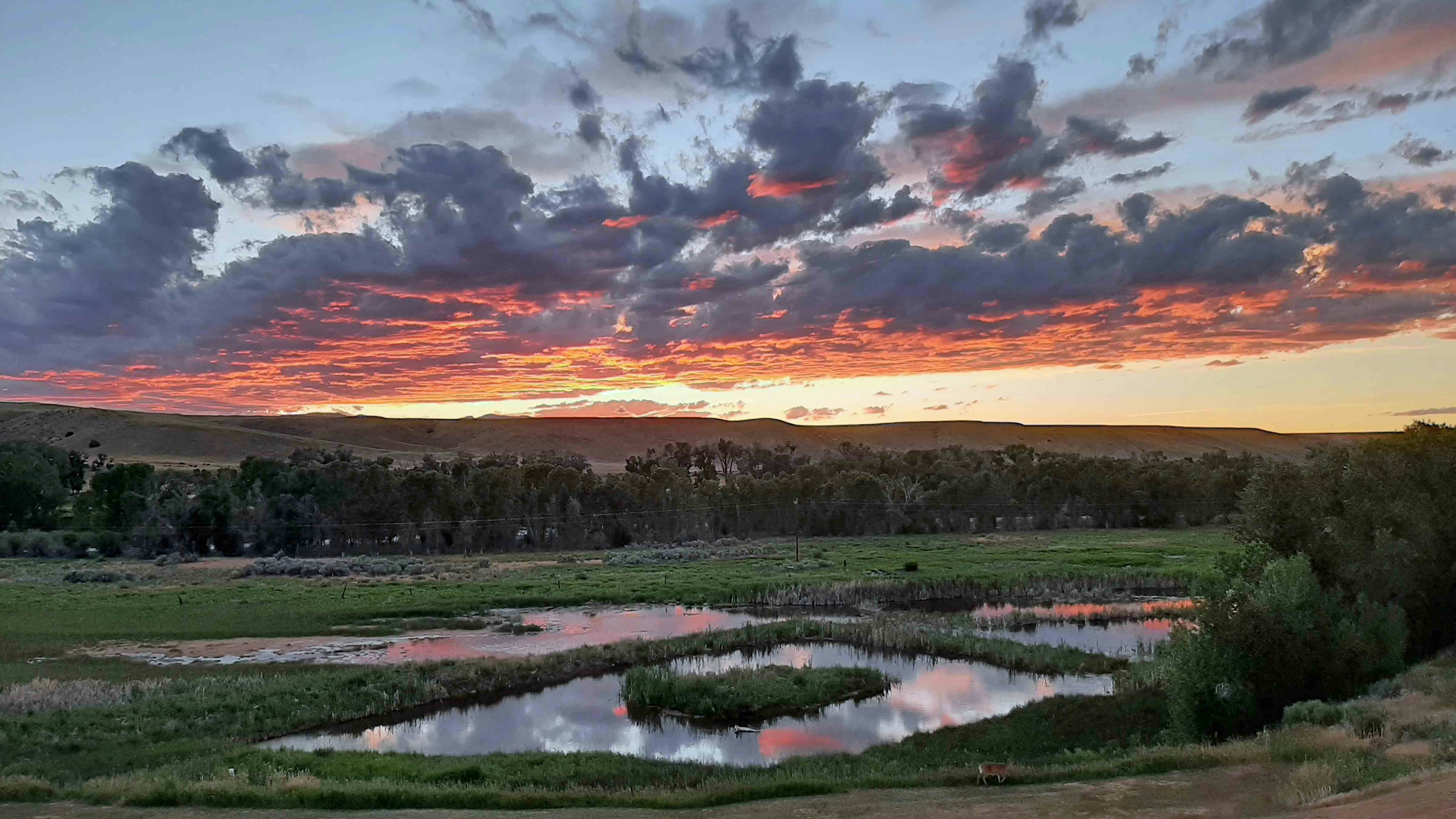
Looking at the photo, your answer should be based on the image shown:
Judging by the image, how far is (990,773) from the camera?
18.4 metres

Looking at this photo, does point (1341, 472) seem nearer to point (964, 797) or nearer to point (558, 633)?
point (964, 797)

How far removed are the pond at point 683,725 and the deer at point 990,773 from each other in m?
7.21

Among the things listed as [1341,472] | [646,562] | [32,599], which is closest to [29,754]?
[32,599]

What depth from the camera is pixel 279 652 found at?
39969mm

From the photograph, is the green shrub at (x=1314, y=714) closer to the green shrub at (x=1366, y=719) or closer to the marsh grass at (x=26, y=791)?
the green shrub at (x=1366, y=719)

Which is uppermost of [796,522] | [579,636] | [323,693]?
[796,522]

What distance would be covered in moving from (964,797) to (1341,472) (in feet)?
75.3

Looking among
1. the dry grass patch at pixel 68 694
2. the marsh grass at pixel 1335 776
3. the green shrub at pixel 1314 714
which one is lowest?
the dry grass patch at pixel 68 694

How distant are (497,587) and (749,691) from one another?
32006 mm

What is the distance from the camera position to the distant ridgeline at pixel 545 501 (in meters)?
85.6

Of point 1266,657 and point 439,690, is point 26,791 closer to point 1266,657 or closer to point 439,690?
point 439,690

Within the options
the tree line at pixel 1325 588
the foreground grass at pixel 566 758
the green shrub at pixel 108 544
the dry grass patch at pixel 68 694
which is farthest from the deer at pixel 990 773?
the green shrub at pixel 108 544

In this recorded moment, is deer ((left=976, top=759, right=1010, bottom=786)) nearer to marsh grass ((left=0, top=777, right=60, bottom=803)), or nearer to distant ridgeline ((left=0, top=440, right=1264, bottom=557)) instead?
marsh grass ((left=0, top=777, right=60, bottom=803))

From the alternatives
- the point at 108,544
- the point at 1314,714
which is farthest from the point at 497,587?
the point at 1314,714
